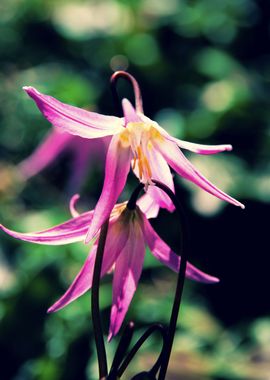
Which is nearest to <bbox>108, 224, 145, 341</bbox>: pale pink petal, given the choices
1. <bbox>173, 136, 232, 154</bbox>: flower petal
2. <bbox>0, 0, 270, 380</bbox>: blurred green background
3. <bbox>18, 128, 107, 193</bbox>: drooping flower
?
<bbox>173, 136, 232, 154</bbox>: flower petal

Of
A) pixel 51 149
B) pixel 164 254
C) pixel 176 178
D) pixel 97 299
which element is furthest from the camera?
pixel 176 178

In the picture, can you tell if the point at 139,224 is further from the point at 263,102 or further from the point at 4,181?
the point at 263,102

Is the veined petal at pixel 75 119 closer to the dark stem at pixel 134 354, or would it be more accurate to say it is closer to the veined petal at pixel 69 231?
the veined petal at pixel 69 231

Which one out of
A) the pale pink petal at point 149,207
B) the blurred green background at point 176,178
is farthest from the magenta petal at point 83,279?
the blurred green background at point 176,178

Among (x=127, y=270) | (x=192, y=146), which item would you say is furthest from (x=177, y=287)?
(x=192, y=146)

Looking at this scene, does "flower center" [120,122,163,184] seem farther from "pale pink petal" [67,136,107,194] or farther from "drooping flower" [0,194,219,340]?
"pale pink petal" [67,136,107,194]

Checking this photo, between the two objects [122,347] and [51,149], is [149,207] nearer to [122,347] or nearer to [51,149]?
[122,347]
